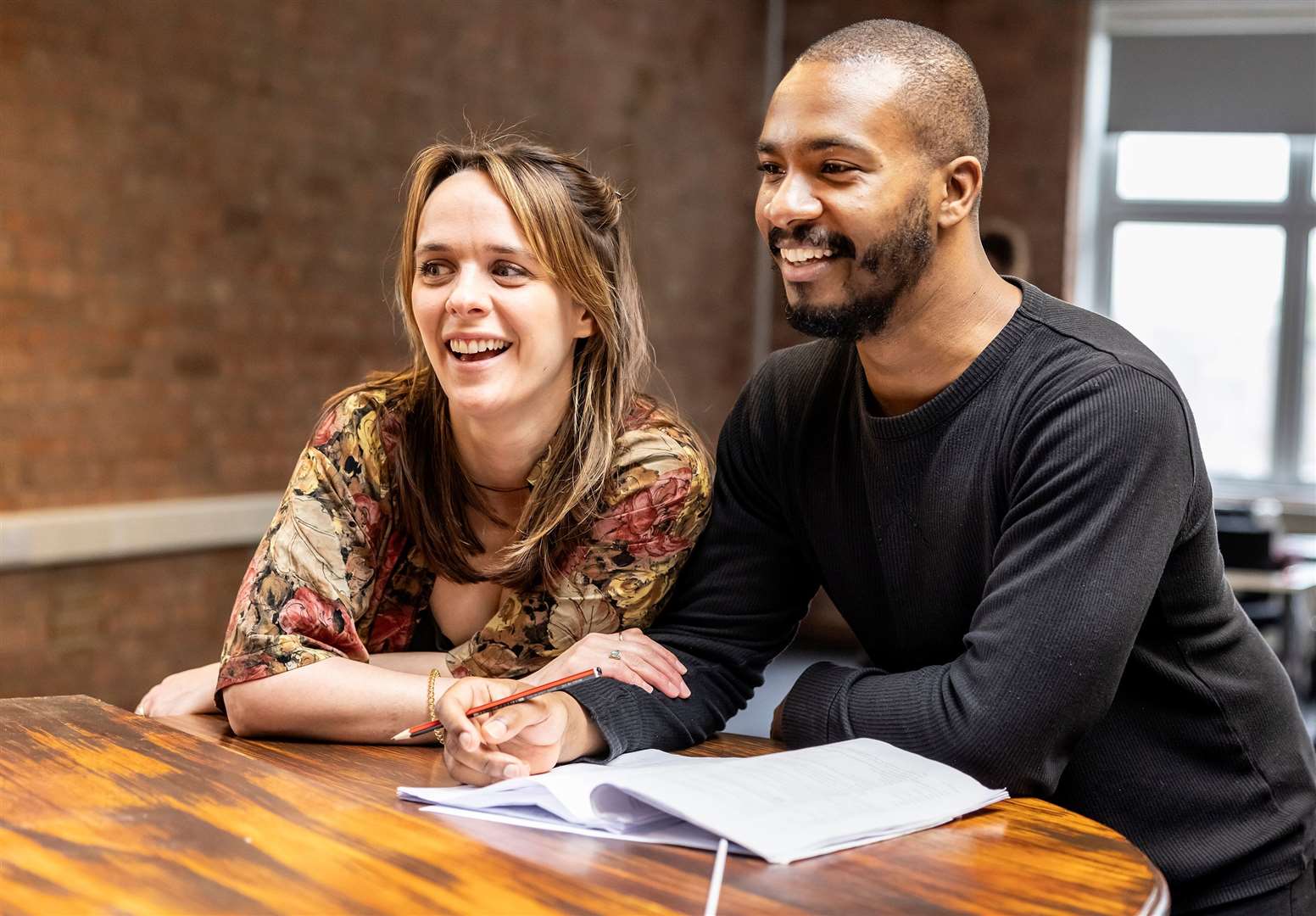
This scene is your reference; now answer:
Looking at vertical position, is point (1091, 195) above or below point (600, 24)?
below

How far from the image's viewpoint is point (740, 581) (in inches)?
71.7

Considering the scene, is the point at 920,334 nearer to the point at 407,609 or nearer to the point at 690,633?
the point at 690,633

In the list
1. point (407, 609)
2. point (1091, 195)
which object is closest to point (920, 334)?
point (407, 609)

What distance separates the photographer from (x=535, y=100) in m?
6.09

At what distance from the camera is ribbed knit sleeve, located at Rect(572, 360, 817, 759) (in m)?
1.78

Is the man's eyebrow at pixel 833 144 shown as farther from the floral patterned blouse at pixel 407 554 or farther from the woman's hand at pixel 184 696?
the woman's hand at pixel 184 696

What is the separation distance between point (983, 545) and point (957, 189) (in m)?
0.43

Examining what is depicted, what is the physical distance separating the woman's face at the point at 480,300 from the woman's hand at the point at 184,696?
1.72ft

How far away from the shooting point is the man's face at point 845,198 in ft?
5.16

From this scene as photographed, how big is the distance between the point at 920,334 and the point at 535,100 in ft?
15.6

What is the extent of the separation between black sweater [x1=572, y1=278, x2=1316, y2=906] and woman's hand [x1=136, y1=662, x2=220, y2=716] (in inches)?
25.2

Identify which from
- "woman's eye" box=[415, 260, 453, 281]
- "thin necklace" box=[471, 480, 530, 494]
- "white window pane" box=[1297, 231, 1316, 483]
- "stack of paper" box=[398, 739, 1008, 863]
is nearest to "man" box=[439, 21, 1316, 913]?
"stack of paper" box=[398, 739, 1008, 863]

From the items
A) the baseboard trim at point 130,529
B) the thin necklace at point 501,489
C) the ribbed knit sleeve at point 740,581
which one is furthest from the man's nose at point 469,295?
the baseboard trim at point 130,529

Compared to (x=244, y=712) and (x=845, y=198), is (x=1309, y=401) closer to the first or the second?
(x=845, y=198)
